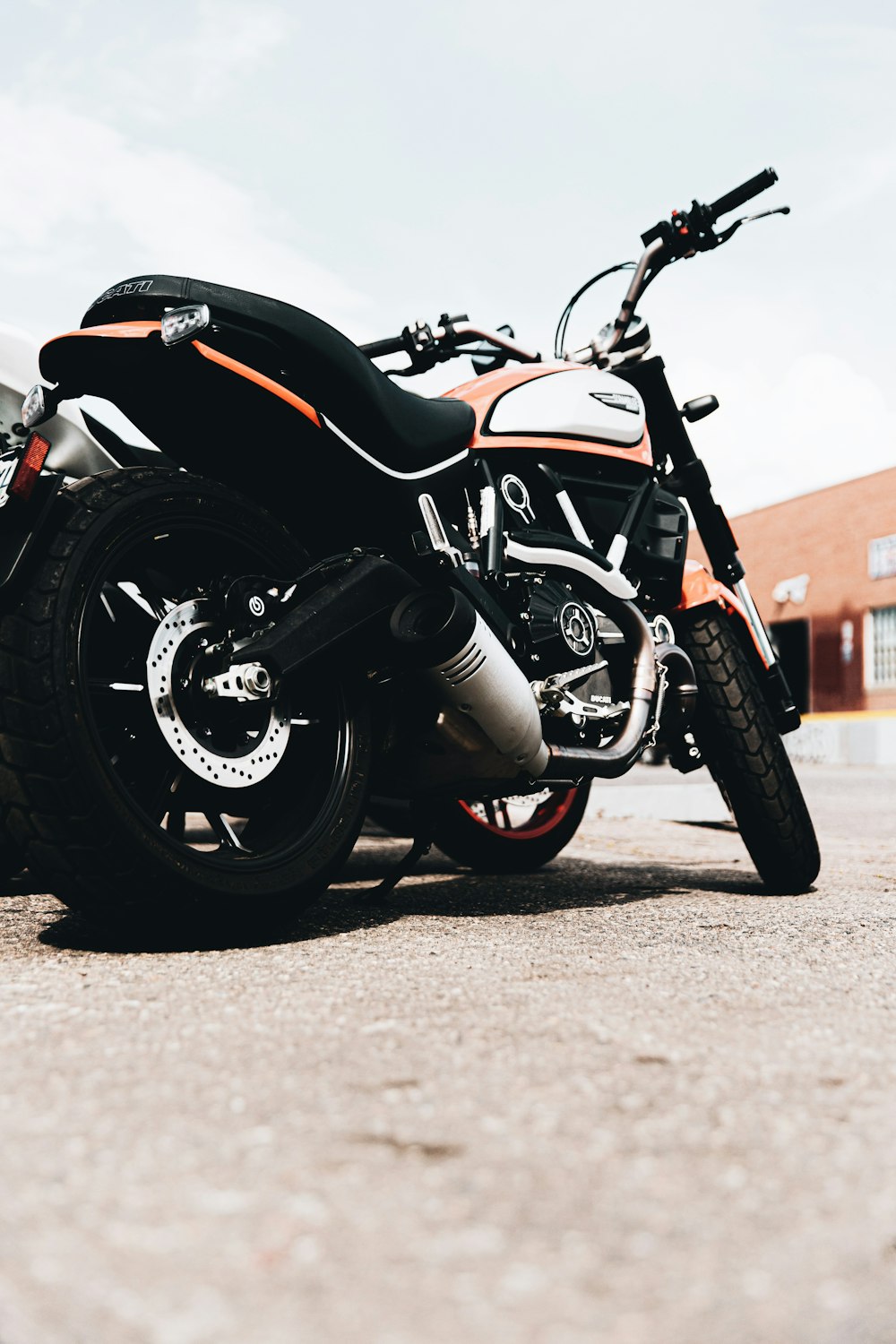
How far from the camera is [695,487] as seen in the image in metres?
3.91

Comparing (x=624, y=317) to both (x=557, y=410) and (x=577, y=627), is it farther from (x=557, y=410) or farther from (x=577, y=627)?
(x=577, y=627)

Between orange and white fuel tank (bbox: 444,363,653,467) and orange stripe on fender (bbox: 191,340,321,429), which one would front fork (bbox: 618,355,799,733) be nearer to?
orange and white fuel tank (bbox: 444,363,653,467)

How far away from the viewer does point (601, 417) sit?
336cm

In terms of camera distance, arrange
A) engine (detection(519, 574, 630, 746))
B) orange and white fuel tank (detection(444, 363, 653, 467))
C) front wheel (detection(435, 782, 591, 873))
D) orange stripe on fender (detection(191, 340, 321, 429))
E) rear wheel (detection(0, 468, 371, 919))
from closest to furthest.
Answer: rear wheel (detection(0, 468, 371, 919)), orange stripe on fender (detection(191, 340, 321, 429)), engine (detection(519, 574, 630, 746)), orange and white fuel tank (detection(444, 363, 653, 467)), front wheel (detection(435, 782, 591, 873))

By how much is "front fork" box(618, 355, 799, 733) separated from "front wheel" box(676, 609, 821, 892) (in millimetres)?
240

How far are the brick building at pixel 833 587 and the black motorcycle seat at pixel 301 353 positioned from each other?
2633 centimetres

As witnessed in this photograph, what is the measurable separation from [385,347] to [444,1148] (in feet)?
9.75

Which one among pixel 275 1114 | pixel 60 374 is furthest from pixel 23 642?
pixel 275 1114

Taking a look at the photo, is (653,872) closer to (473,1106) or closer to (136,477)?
(136,477)

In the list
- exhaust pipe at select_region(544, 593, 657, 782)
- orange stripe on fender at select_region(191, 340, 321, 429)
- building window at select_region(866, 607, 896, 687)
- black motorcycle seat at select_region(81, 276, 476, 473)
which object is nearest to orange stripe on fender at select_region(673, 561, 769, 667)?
exhaust pipe at select_region(544, 593, 657, 782)

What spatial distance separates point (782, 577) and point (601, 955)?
1269 inches

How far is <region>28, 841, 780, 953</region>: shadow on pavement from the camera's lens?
2164 millimetres

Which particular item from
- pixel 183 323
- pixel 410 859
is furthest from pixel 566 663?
pixel 183 323

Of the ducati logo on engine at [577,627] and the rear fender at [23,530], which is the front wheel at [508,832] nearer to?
the ducati logo on engine at [577,627]
